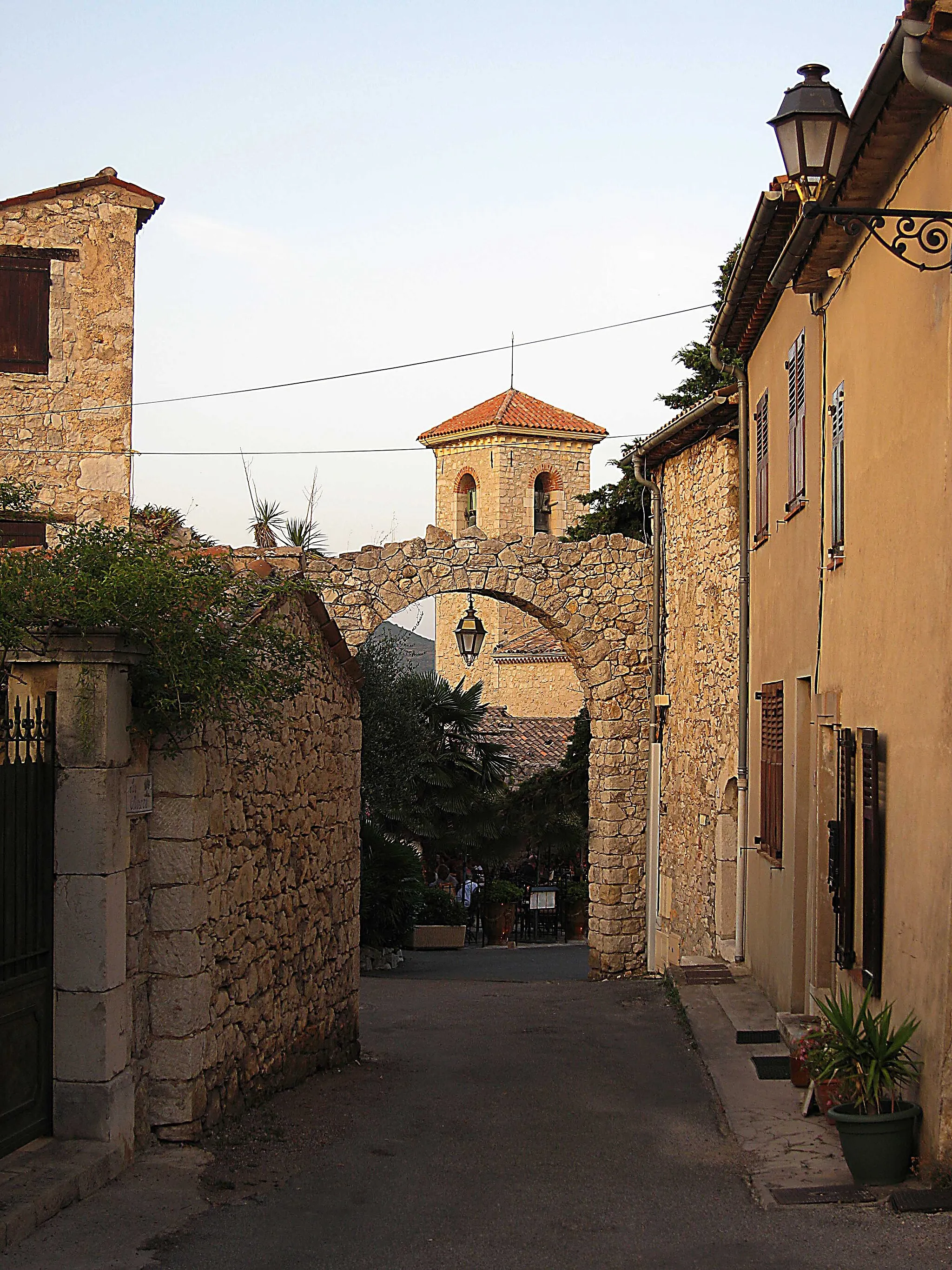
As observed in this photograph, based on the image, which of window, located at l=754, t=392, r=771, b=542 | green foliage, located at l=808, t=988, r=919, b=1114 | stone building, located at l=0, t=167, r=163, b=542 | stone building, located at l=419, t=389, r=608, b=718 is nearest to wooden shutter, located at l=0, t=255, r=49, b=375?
stone building, located at l=0, t=167, r=163, b=542

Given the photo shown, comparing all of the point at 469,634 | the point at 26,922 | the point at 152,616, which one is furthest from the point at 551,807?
the point at 26,922

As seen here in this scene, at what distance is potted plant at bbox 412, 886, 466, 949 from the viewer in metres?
21.6

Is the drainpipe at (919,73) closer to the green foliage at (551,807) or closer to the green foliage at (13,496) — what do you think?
the green foliage at (13,496)

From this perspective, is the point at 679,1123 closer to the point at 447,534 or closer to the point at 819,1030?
the point at 819,1030

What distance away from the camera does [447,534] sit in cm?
1731

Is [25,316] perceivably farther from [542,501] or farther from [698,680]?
[542,501]

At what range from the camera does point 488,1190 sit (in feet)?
19.7

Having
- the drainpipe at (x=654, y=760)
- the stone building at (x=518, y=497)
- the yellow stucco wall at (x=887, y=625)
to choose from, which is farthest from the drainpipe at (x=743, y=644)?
the stone building at (x=518, y=497)

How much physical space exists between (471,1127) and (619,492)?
590 inches

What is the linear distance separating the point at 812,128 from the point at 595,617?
11258 millimetres

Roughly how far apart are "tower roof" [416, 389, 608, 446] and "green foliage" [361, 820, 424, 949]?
2887 cm

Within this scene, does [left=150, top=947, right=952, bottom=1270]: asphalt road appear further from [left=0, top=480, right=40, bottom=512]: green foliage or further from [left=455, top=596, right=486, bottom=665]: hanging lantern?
[left=455, top=596, right=486, bottom=665]: hanging lantern

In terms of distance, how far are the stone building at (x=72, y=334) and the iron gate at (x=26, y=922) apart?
10553mm

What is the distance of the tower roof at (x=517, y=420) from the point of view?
4550 cm
